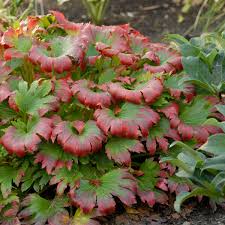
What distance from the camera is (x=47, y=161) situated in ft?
9.31

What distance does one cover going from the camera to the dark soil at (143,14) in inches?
231

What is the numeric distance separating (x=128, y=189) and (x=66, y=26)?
103 cm

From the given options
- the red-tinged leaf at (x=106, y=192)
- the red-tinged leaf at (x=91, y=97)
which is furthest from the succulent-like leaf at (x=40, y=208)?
the red-tinged leaf at (x=91, y=97)

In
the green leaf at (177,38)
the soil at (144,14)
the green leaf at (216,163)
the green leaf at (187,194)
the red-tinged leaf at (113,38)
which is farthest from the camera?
the soil at (144,14)

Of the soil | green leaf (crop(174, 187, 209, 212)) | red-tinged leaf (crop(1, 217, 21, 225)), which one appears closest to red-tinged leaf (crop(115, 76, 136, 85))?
green leaf (crop(174, 187, 209, 212))

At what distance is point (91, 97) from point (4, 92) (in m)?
0.42

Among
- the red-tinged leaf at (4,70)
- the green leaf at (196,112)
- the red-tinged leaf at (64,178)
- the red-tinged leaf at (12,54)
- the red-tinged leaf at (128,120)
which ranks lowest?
the red-tinged leaf at (64,178)

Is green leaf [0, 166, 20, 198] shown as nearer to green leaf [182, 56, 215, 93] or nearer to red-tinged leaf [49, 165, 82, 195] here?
red-tinged leaf [49, 165, 82, 195]

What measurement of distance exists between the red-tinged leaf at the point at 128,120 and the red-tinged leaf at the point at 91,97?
4cm

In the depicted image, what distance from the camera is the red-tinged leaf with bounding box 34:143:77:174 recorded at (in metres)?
2.83

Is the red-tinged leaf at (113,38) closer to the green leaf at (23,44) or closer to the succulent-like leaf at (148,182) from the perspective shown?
the green leaf at (23,44)

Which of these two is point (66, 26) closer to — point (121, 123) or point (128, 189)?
point (121, 123)

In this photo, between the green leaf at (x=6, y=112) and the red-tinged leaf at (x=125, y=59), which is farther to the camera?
the red-tinged leaf at (x=125, y=59)

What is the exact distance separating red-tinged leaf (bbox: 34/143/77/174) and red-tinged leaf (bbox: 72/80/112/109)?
25 centimetres
